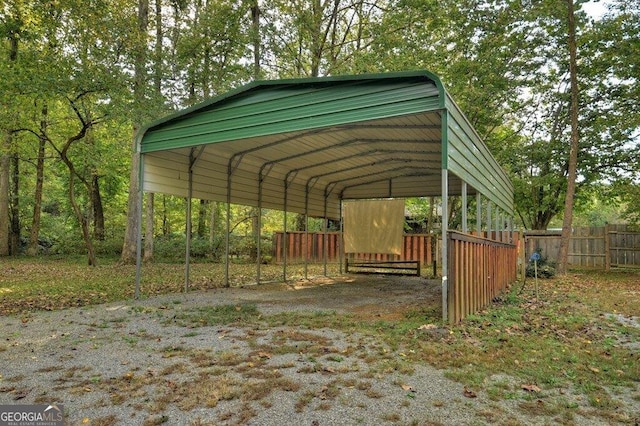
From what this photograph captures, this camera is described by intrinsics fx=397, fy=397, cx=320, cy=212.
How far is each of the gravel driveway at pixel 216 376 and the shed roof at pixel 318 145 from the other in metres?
2.77

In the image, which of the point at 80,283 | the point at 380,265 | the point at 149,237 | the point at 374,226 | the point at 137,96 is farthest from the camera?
the point at 149,237

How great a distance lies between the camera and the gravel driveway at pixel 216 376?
242 centimetres

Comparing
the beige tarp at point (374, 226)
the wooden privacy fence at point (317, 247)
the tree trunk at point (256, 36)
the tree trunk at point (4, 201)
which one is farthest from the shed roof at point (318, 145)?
the tree trunk at point (4, 201)

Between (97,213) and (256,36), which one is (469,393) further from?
(97,213)

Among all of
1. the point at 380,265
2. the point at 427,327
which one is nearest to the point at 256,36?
the point at 380,265

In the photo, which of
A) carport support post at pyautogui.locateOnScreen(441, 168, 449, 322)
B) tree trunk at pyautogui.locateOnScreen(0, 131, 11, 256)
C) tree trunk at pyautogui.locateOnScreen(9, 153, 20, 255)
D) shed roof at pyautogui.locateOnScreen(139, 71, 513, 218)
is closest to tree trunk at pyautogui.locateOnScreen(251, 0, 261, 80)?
shed roof at pyautogui.locateOnScreen(139, 71, 513, 218)

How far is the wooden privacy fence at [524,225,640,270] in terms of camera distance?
13.6 meters

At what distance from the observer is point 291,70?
57.0 feet

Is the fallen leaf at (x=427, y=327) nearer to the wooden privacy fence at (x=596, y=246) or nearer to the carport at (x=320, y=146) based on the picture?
the carport at (x=320, y=146)

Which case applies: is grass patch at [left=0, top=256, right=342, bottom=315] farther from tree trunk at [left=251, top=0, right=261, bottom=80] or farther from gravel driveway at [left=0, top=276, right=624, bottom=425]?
tree trunk at [left=251, top=0, right=261, bottom=80]

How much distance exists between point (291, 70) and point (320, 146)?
1035 centimetres

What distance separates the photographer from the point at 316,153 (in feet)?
29.0

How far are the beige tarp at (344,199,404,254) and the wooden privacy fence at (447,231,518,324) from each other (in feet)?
11.2

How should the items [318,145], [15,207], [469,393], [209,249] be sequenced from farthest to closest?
[15,207] < [209,249] < [318,145] < [469,393]
